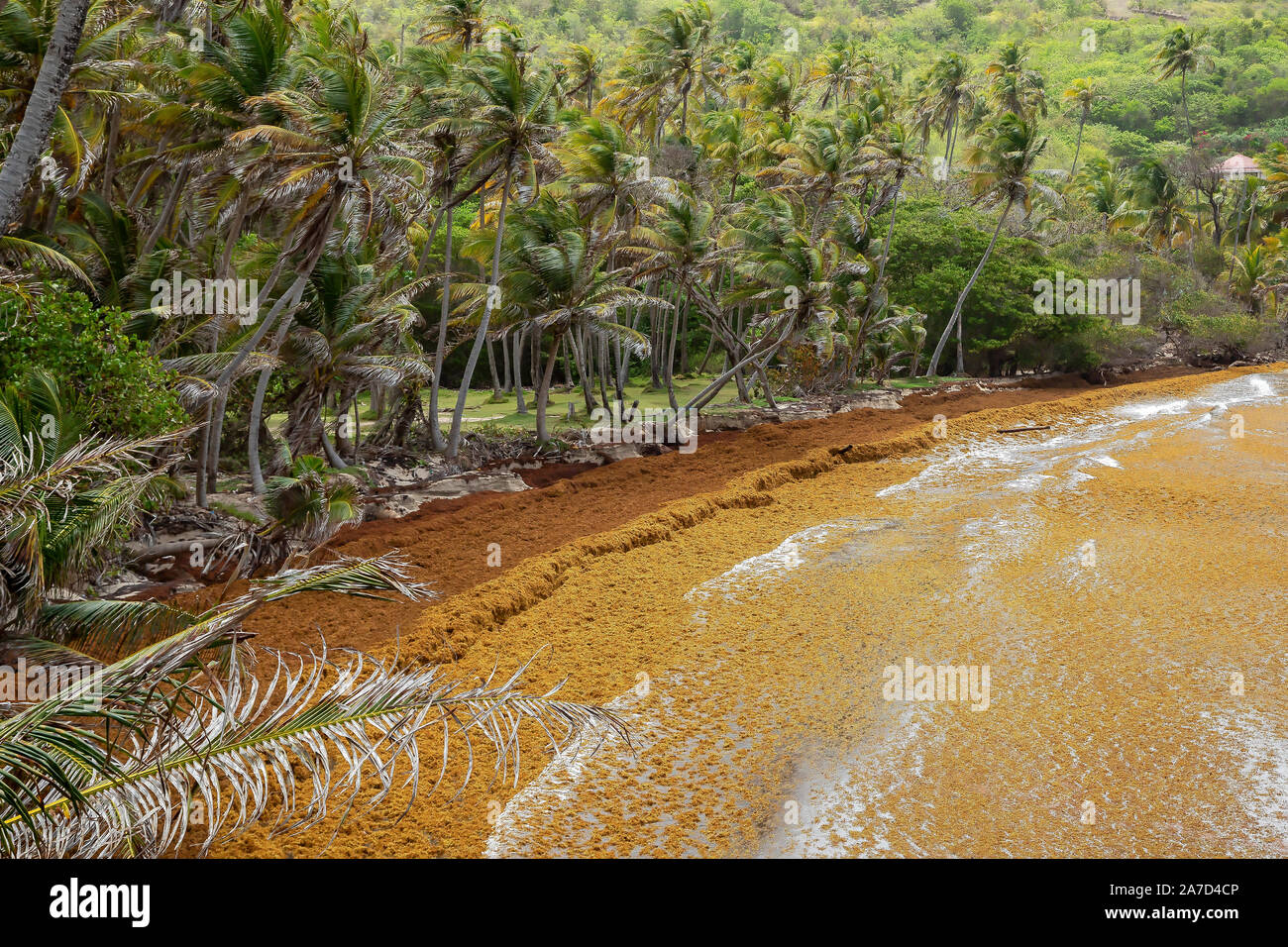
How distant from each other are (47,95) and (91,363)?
155 inches

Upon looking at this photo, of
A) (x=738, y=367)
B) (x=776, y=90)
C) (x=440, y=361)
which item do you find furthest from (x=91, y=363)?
(x=776, y=90)

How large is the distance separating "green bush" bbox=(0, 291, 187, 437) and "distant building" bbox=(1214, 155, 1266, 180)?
216 feet

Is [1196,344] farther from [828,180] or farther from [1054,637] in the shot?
[1054,637]

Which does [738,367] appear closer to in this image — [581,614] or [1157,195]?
[581,614]

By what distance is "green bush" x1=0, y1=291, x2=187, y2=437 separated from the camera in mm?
11312

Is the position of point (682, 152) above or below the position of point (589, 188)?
above

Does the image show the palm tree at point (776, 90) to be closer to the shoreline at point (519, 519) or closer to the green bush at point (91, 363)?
the shoreline at point (519, 519)

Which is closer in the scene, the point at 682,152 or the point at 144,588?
the point at 144,588

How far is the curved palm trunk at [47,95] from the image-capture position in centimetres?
901

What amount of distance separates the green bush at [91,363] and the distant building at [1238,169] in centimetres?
6574

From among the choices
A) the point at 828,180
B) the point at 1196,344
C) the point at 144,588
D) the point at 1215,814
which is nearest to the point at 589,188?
the point at 828,180

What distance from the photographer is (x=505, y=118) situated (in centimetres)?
2059
